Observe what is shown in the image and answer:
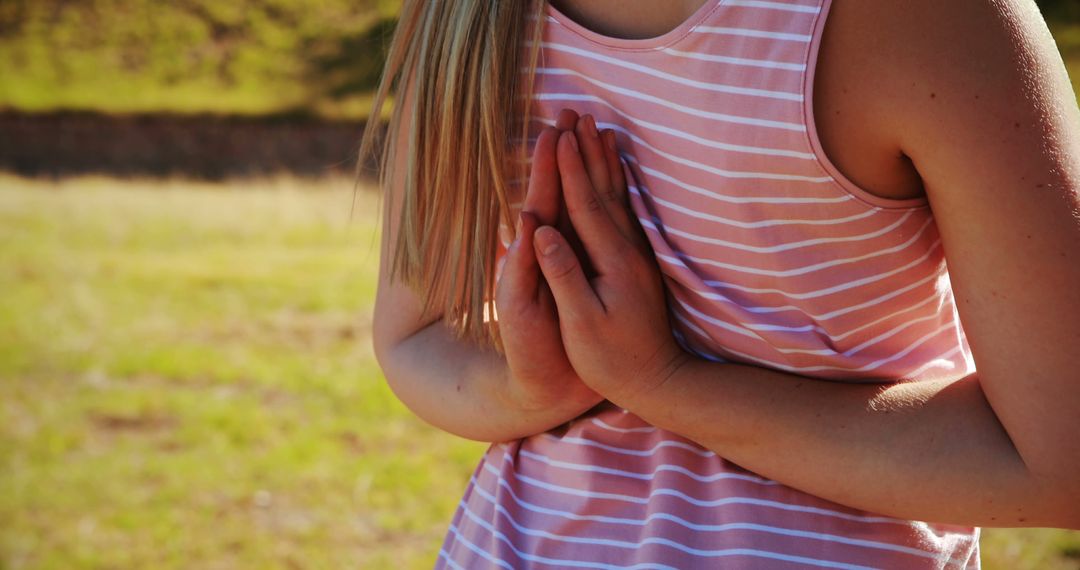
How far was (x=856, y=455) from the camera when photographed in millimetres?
984

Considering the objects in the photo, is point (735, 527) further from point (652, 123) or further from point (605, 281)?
point (652, 123)

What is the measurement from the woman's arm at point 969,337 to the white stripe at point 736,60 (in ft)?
0.28

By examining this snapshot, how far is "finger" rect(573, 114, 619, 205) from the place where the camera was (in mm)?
1021

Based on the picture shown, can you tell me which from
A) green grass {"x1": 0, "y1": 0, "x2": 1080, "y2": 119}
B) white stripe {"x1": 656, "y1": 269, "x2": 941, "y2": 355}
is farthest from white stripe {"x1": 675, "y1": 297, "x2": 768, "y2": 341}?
green grass {"x1": 0, "y1": 0, "x2": 1080, "y2": 119}

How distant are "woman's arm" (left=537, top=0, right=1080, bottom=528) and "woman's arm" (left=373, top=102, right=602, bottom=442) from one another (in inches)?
1.6

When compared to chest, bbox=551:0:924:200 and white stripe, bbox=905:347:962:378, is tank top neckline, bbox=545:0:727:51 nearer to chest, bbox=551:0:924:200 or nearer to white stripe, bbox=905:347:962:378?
chest, bbox=551:0:924:200

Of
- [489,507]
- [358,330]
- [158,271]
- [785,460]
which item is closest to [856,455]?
[785,460]

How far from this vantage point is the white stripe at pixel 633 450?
43.1 inches

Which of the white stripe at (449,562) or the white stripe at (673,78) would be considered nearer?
the white stripe at (673,78)

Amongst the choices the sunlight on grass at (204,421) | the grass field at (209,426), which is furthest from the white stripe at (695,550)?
the sunlight on grass at (204,421)

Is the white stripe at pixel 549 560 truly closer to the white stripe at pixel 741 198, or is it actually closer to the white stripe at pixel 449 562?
the white stripe at pixel 449 562

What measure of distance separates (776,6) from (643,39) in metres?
0.15

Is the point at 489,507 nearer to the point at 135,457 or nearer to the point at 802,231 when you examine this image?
the point at 802,231


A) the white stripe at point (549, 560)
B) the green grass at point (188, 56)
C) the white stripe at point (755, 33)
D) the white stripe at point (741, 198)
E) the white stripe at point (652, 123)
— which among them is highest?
the white stripe at point (755, 33)
